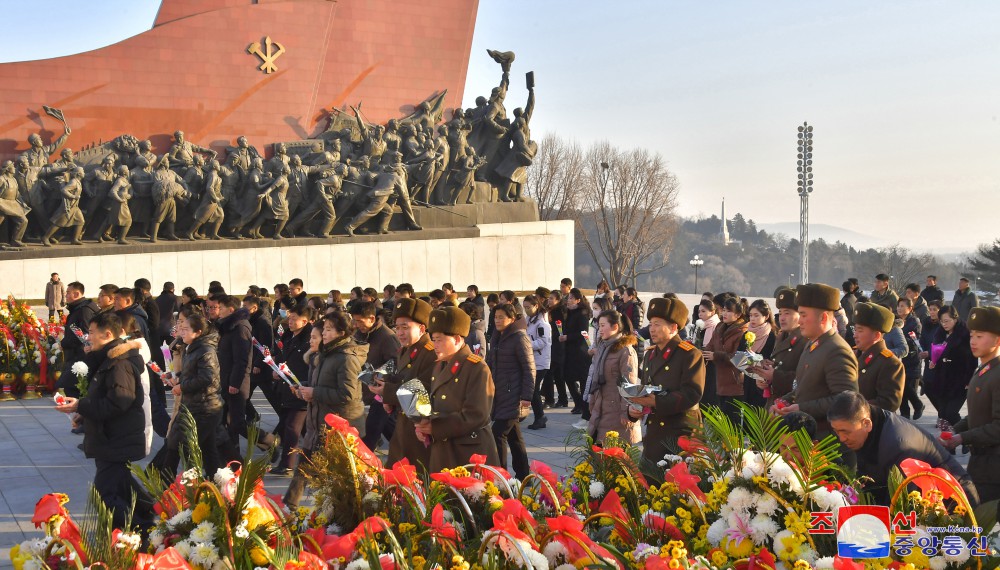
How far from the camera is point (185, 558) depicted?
8.11 ft

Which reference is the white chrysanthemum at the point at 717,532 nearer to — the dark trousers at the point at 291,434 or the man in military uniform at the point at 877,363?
the man in military uniform at the point at 877,363

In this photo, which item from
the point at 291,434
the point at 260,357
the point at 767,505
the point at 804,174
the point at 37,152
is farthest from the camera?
the point at 804,174

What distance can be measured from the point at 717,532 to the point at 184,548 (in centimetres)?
147

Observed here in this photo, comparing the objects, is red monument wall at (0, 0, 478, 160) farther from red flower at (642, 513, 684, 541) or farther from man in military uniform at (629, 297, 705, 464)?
red flower at (642, 513, 684, 541)

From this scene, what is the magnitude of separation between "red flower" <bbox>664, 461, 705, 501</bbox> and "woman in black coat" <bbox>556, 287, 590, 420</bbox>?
7.93 metres

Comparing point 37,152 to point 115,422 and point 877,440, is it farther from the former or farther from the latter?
point 877,440

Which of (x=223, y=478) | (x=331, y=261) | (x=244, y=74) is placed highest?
(x=244, y=74)

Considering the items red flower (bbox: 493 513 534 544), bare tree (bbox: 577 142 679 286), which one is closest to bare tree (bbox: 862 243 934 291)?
bare tree (bbox: 577 142 679 286)

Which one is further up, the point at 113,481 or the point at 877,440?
the point at 877,440

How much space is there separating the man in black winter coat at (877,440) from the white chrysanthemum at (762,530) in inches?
46.4

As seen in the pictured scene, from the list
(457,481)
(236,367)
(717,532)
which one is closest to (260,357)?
(236,367)

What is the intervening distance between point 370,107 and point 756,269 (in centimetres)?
5066

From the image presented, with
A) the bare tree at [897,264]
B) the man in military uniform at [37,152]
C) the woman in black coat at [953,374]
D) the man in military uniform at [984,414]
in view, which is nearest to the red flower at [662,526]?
the man in military uniform at [984,414]

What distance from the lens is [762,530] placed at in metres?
2.57
